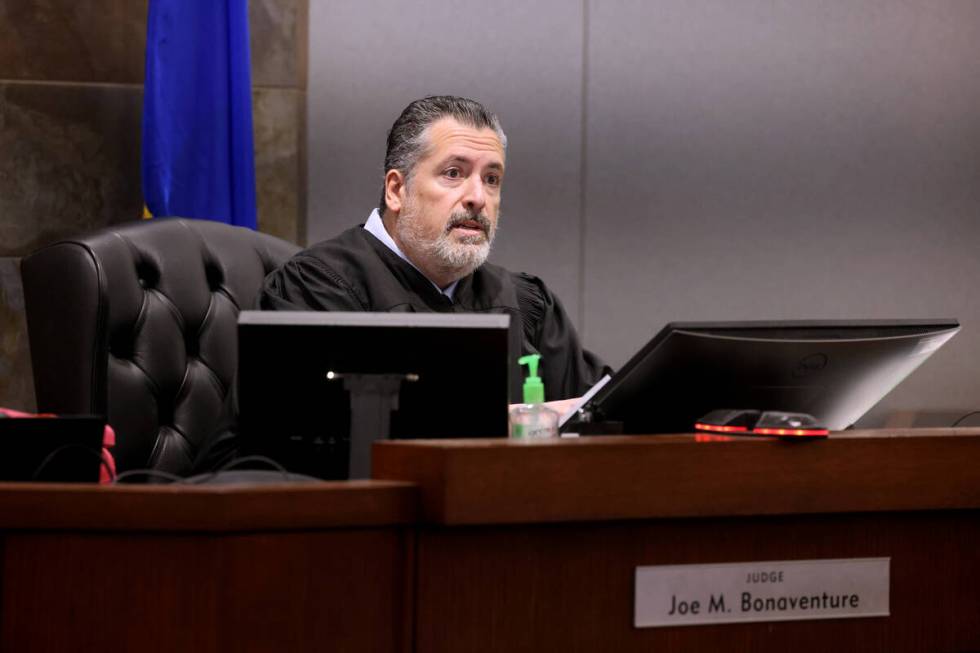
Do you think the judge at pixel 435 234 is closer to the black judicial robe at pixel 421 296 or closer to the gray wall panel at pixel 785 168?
the black judicial robe at pixel 421 296

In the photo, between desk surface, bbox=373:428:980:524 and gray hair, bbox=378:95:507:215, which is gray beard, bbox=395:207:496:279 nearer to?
gray hair, bbox=378:95:507:215

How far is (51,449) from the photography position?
1226 mm

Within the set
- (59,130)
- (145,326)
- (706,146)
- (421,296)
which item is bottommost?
(145,326)

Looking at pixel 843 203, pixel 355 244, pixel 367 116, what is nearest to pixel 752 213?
pixel 843 203

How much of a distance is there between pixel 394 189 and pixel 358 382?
131 cm

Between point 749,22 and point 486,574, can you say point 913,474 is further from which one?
point 749,22

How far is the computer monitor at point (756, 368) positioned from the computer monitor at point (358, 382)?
0.62 ft

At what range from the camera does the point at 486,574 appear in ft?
3.68

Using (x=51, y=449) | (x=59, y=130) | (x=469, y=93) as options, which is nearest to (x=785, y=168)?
(x=469, y=93)

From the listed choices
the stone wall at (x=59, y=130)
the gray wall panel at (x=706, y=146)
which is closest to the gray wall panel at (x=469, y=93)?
the gray wall panel at (x=706, y=146)

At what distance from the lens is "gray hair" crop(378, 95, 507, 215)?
2598 mm

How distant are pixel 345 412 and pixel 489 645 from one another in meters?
0.42

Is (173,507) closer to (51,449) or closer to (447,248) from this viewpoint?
(51,449)

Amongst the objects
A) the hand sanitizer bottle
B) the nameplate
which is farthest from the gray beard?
the nameplate
